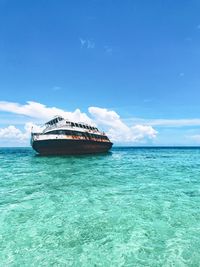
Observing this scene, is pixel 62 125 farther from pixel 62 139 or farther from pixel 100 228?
pixel 100 228

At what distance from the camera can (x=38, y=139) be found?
4100 centimetres

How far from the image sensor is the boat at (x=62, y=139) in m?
40.7

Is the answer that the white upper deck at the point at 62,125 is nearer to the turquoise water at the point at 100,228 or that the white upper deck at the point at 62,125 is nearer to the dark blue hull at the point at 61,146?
the dark blue hull at the point at 61,146

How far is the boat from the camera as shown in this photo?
134 feet

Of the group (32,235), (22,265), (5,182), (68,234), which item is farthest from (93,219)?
(5,182)

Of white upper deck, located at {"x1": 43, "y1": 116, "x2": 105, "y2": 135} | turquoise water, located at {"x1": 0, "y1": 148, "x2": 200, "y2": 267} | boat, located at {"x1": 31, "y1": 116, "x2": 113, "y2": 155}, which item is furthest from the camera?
white upper deck, located at {"x1": 43, "y1": 116, "x2": 105, "y2": 135}

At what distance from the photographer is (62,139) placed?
1591 inches

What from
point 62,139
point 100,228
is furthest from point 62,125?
point 100,228

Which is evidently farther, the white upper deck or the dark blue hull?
the white upper deck

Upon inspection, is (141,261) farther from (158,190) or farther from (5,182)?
(5,182)

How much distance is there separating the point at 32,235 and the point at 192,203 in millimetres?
7852

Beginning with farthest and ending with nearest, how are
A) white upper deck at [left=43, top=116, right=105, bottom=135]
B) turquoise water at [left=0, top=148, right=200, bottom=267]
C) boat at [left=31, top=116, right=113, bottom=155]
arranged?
1. white upper deck at [left=43, top=116, right=105, bottom=135]
2. boat at [left=31, top=116, right=113, bottom=155]
3. turquoise water at [left=0, top=148, right=200, bottom=267]

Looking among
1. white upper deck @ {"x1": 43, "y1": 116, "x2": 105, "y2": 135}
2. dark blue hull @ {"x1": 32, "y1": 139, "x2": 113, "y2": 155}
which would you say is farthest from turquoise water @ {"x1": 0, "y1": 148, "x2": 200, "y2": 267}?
white upper deck @ {"x1": 43, "y1": 116, "x2": 105, "y2": 135}

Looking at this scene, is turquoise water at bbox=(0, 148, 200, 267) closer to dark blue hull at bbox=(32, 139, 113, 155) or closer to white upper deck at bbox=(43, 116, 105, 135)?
dark blue hull at bbox=(32, 139, 113, 155)
